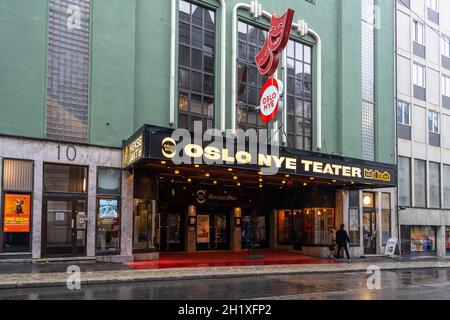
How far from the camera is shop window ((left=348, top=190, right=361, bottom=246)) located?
1032 inches

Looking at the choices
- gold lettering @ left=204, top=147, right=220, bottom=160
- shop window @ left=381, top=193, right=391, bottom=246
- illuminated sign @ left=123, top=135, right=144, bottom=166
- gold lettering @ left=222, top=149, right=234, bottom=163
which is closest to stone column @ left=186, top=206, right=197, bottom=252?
illuminated sign @ left=123, top=135, right=144, bottom=166

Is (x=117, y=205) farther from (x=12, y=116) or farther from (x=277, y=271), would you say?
(x=277, y=271)

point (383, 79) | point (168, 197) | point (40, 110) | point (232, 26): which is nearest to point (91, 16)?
point (40, 110)

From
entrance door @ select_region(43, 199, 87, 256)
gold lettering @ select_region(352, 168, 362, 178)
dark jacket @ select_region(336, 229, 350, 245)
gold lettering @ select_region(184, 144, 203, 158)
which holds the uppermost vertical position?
gold lettering @ select_region(184, 144, 203, 158)

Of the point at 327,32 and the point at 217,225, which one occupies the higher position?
the point at 327,32

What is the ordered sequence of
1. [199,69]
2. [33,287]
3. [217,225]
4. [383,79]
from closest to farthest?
[33,287], [199,69], [217,225], [383,79]

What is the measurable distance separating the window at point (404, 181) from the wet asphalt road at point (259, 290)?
13.8 meters

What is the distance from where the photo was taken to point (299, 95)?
84.4ft

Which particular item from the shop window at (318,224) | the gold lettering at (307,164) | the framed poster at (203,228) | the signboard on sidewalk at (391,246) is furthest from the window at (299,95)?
the signboard on sidewalk at (391,246)

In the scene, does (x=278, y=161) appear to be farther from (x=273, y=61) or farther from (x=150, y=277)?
(x=150, y=277)

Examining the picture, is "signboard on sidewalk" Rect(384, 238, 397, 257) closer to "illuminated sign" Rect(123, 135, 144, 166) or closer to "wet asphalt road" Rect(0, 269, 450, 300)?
"wet asphalt road" Rect(0, 269, 450, 300)

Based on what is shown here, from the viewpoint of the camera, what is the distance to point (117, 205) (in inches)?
744

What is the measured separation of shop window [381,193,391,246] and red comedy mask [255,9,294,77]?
12.0 metres
